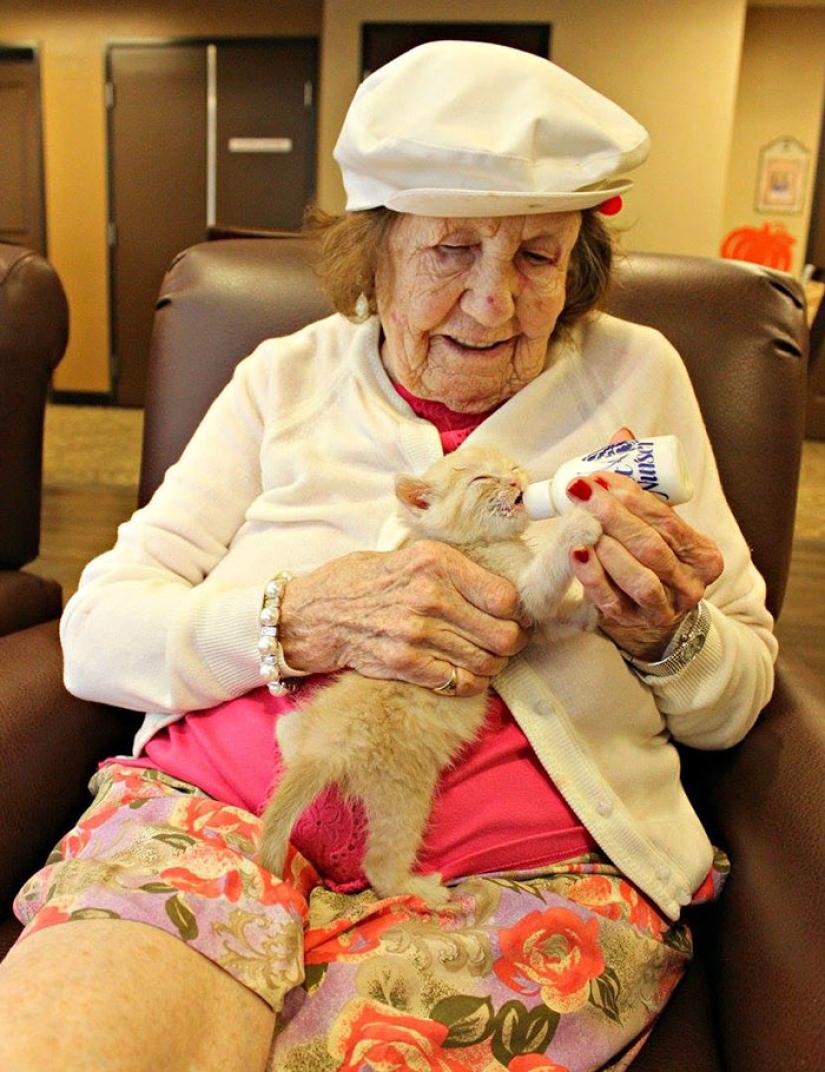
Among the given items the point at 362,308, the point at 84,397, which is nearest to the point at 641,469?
the point at 362,308

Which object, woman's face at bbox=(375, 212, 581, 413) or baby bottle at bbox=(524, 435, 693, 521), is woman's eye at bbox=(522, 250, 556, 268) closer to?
woman's face at bbox=(375, 212, 581, 413)

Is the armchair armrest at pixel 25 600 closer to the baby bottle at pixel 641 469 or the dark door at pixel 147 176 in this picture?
the baby bottle at pixel 641 469

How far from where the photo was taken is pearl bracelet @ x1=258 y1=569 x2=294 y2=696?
1.08 metres

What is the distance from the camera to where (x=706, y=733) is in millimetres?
1159

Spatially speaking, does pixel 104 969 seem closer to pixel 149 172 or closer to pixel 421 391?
pixel 421 391

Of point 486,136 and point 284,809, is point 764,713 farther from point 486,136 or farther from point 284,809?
point 486,136

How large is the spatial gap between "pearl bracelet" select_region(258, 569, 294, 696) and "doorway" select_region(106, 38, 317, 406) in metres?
6.05

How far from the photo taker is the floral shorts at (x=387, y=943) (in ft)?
2.81

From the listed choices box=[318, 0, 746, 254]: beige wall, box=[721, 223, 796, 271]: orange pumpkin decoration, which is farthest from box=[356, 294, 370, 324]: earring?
box=[721, 223, 796, 271]: orange pumpkin decoration

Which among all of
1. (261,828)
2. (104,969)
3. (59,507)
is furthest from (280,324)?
(59,507)

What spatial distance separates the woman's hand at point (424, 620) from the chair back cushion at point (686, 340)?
0.57 metres

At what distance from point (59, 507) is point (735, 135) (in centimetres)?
502

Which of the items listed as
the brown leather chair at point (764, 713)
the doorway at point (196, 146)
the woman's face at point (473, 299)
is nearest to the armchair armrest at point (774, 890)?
the brown leather chair at point (764, 713)

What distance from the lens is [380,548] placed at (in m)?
A: 1.20
